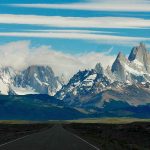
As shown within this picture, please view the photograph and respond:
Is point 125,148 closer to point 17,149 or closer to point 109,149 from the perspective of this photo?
point 109,149

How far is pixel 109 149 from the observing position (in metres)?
56.2

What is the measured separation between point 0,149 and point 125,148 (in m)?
14.4

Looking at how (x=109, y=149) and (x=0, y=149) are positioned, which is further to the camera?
(x=109, y=149)

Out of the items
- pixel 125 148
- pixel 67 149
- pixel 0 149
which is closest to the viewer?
pixel 0 149

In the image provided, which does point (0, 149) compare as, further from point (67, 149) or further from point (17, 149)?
point (67, 149)

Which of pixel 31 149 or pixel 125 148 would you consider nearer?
pixel 31 149

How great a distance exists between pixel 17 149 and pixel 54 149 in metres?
3.60

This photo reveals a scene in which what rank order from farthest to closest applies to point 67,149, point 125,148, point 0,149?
point 125,148
point 67,149
point 0,149

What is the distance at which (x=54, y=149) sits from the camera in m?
53.6

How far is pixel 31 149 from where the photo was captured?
52.9 metres

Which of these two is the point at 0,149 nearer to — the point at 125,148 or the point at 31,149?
the point at 31,149

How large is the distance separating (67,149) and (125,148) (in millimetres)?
7261

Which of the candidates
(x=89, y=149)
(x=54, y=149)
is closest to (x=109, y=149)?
(x=89, y=149)

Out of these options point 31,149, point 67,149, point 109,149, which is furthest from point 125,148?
point 31,149
